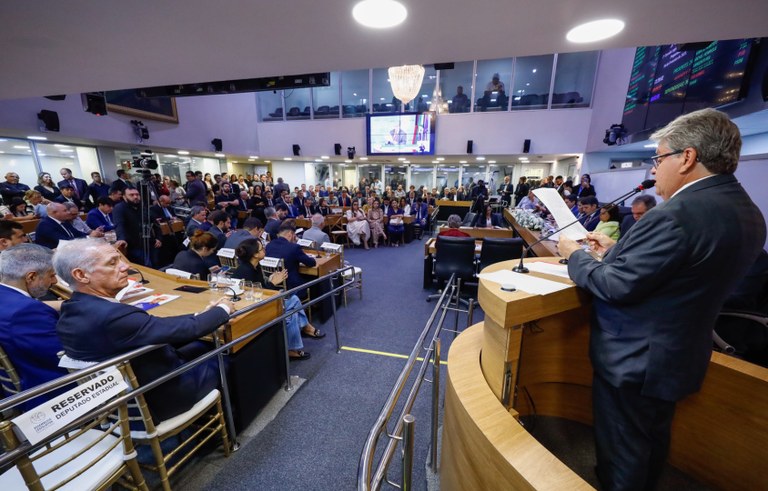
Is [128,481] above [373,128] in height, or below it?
below

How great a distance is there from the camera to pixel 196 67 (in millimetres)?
2191

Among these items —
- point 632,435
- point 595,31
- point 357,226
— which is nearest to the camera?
point 632,435

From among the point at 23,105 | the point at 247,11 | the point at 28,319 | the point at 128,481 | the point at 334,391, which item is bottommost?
the point at 334,391

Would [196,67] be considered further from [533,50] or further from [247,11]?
[533,50]

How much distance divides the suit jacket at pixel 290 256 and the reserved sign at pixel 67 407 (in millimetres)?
2114

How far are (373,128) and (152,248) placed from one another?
8162mm

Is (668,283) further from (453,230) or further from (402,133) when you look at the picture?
(402,133)

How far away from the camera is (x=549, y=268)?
1.39 metres

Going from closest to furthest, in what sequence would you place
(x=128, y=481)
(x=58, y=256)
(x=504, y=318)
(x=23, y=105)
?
1. (x=504, y=318)
2. (x=58, y=256)
3. (x=128, y=481)
4. (x=23, y=105)

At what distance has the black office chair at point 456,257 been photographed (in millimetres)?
3775

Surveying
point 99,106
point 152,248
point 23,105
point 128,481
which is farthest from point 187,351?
point 23,105

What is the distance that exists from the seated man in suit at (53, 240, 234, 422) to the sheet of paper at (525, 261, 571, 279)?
1.71 m

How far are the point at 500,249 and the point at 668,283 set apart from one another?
9.29 feet

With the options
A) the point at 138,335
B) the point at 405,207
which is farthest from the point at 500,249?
the point at 405,207
